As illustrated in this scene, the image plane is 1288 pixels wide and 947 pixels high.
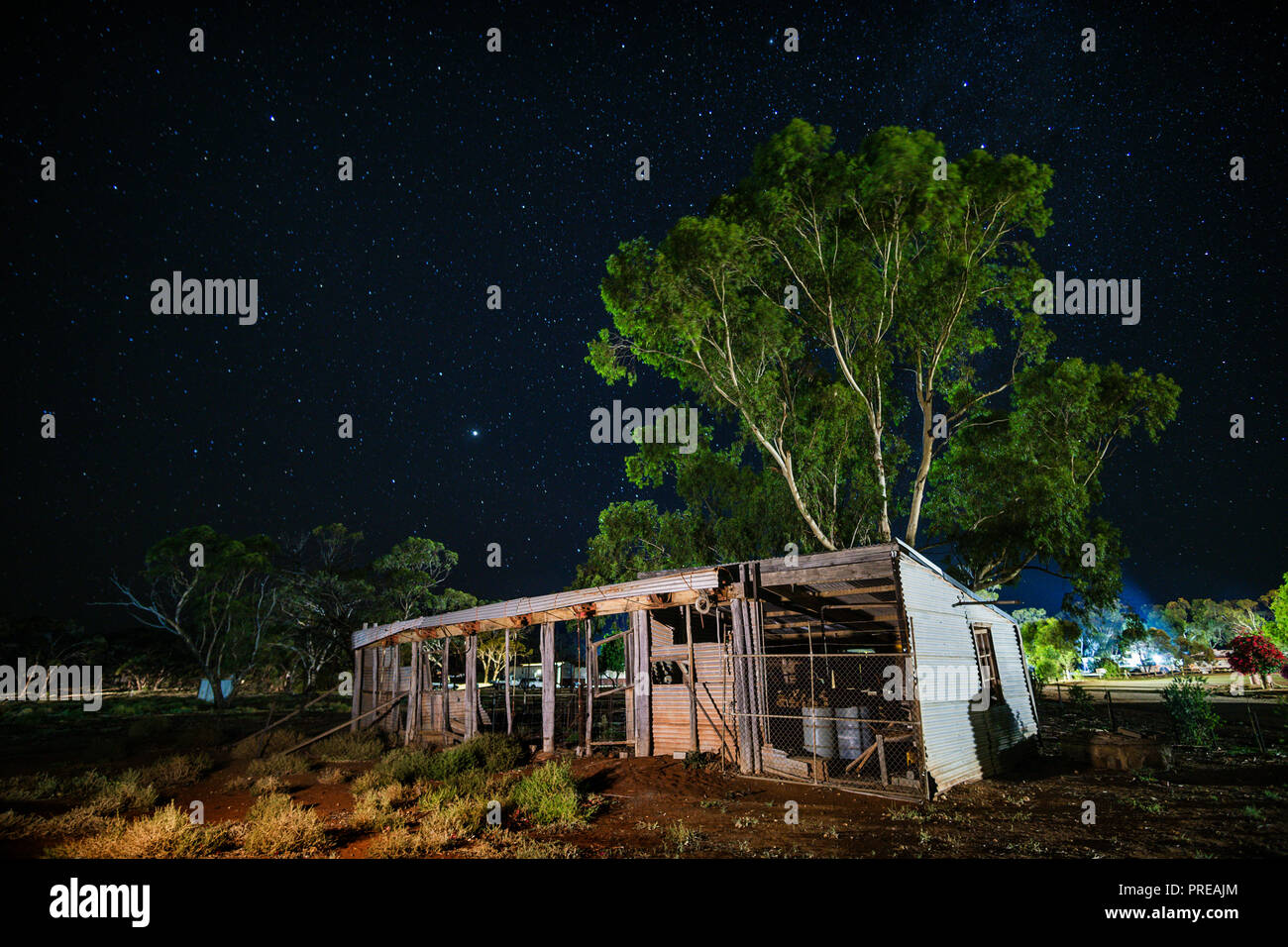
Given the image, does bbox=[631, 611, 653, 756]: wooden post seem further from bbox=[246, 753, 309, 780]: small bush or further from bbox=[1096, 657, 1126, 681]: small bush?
bbox=[1096, 657, 1126, 681]: small bush

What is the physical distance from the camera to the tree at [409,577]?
39.2m

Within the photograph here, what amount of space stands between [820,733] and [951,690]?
114 inches

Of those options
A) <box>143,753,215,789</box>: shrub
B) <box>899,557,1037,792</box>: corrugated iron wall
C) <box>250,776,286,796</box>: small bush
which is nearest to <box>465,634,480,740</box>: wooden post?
<box>250,776,286,796</box>: small bush

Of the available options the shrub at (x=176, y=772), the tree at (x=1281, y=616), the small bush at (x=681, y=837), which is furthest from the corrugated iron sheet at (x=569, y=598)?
the tree at (x=1281, y=616)

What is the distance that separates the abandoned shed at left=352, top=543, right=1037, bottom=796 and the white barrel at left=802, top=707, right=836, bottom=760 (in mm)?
26

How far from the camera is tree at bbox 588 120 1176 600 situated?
17.1 m

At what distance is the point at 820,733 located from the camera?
35.9 feet

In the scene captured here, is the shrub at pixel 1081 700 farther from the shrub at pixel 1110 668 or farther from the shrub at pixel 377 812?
the shrub at pixel 1110 668

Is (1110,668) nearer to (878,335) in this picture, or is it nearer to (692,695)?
(878,335)

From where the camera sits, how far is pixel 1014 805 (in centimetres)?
927

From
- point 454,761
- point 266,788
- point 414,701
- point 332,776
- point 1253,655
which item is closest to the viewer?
point 266,788

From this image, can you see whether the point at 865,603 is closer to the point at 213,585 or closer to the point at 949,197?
the point at 949,197
